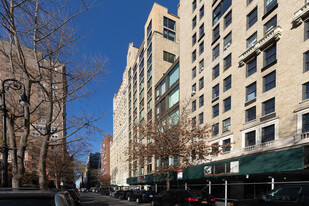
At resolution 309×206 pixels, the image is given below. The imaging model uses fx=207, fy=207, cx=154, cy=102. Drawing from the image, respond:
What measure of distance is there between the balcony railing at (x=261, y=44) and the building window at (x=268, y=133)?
23.4 feet

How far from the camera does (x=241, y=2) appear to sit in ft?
75.2

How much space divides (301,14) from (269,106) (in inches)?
298

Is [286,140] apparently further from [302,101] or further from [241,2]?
[241,2]

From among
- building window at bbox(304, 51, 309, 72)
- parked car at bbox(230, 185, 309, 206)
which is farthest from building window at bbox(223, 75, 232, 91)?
parked car at bbox(230, 185, 309, 206)

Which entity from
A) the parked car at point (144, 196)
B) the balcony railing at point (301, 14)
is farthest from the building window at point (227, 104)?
the parked car at point (144, 196)

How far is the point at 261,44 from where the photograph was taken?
19109 millimetres

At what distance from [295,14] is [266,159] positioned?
458 inches

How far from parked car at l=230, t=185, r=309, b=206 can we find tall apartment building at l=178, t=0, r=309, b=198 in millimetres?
4147

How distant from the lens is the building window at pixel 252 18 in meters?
21.1

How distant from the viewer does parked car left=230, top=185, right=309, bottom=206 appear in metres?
6.10

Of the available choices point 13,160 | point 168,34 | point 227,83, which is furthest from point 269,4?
point 168,34

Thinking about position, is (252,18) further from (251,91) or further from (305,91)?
(305,91)

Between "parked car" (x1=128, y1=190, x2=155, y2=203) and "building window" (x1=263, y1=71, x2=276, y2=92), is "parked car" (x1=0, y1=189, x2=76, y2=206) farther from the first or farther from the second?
"parked car" (x1=128, y1=190, x2=155, y2=203)

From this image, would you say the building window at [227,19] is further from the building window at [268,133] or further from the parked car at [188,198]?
the parked car at [188,198]
